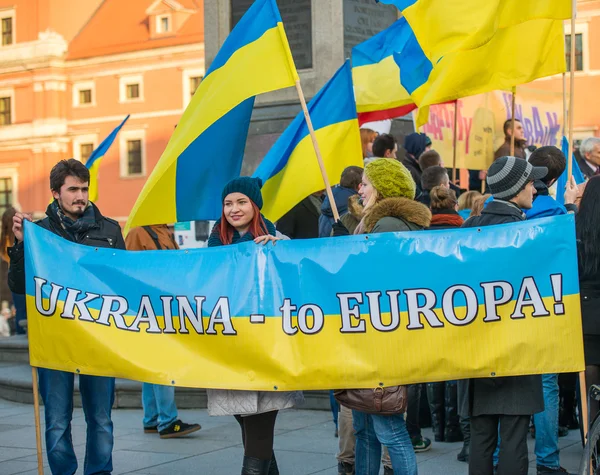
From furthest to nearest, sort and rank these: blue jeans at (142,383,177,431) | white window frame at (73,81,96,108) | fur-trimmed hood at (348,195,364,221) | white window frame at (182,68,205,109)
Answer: white window frame at (73,81,96,108) < white window frame at (182,68,205,109) < blue jeans at (142,383,177,431) < fur-trimmed hood at (348,195,364,221)


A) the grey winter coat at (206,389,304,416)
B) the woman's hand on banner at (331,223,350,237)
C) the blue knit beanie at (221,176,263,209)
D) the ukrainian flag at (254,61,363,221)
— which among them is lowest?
the grey winter coat at (206,389,304,416)

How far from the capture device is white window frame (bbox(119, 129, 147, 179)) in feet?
178

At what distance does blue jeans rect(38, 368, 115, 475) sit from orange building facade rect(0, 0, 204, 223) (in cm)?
4668

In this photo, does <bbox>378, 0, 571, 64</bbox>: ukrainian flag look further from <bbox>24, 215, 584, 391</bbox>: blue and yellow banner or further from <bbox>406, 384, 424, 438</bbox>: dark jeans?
<bbox>406, 384, 424, 438</bbox>: dark jeans

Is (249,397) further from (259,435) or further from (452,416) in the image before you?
(452,416)

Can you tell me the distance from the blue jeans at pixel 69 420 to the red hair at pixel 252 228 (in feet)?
3.91

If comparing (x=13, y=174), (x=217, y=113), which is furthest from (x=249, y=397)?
(x=13, y=174)

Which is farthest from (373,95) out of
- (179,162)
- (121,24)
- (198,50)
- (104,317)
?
(121,24)

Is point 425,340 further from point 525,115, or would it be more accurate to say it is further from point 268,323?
point 525,115

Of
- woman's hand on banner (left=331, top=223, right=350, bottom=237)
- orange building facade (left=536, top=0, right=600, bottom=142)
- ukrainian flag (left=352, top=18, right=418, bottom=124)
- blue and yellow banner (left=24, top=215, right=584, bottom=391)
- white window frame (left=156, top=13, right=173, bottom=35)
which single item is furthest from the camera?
white window frame (left=156, top=13, right=173, bottom=35)

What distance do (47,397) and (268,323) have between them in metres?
1.57

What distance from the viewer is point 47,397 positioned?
6016 mm

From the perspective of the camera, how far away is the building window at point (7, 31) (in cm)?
6025

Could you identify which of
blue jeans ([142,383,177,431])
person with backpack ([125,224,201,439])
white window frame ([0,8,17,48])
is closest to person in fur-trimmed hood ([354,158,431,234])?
person with backpack ([125,224,201,439])
